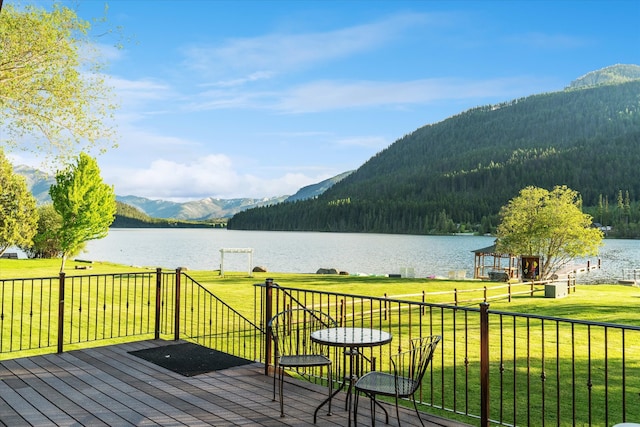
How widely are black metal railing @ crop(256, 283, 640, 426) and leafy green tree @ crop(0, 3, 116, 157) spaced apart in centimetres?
980

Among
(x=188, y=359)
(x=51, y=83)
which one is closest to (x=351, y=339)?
(x=188, y=359)

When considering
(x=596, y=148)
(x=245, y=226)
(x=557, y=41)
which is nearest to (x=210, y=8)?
(x=557, y=41)

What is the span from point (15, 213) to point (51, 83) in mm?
33542

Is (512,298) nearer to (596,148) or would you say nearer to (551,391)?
(551,391)

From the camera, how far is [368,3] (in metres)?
35.9

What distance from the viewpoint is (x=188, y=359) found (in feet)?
26.1

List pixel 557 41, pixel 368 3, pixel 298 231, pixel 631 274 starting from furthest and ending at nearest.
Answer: pixel 298 231 → pixel 557 41 → pixel 631 274 → pixel 368 3

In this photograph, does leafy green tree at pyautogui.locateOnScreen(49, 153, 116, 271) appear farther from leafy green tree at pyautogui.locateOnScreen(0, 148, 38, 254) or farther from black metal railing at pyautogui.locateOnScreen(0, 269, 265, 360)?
black metal railing at pyautogui.locateOnScreen(0, 269, 265, 360)

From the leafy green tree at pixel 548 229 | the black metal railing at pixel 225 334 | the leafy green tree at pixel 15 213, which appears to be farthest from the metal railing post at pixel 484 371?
the leafy green tree at pixel 15 213

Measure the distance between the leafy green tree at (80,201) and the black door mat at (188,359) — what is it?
3286 cm

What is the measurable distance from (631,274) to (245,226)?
147595mm

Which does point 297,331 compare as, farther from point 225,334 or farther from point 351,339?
point 225,334

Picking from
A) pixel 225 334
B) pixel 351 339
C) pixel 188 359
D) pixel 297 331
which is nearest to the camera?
pixel 351 339

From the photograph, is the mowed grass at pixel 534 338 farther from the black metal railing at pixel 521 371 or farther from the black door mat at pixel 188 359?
the black door mat at pixel 188 359
